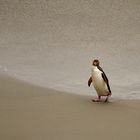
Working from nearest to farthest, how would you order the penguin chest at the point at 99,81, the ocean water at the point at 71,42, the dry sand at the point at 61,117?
the dry sand at the point at 61,117, the penguin chest at the point at 99,81, the ocean water at the point at 71,42

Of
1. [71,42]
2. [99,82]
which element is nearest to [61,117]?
[99,82]

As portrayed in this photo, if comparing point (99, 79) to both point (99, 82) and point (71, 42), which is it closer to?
point (99, 82)

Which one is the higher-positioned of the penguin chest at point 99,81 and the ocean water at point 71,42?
the ocean water at point 71,42

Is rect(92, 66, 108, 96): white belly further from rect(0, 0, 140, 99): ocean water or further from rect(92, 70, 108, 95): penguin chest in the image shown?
rect(0, 0, 140, 99): ocean water

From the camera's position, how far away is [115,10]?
477 inches

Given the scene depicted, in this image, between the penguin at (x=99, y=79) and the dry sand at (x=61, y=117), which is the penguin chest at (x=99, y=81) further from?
the dry sand at (x=61, y=117)

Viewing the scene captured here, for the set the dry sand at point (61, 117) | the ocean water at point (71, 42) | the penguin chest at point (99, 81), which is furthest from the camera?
the ocean water at point (71, 42)

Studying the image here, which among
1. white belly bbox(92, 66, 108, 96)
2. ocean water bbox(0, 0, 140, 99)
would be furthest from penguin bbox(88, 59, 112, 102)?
ocean water bbox(0, 0, 140, 99)

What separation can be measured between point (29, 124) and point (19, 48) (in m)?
4.86

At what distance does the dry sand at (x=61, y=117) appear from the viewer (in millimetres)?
3865

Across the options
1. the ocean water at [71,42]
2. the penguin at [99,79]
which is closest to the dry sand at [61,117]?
the penguin at [99,79]

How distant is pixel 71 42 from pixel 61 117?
5.48m

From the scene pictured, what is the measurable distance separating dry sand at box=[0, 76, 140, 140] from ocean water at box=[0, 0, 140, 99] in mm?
715

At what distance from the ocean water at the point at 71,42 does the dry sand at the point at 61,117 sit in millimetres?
715
